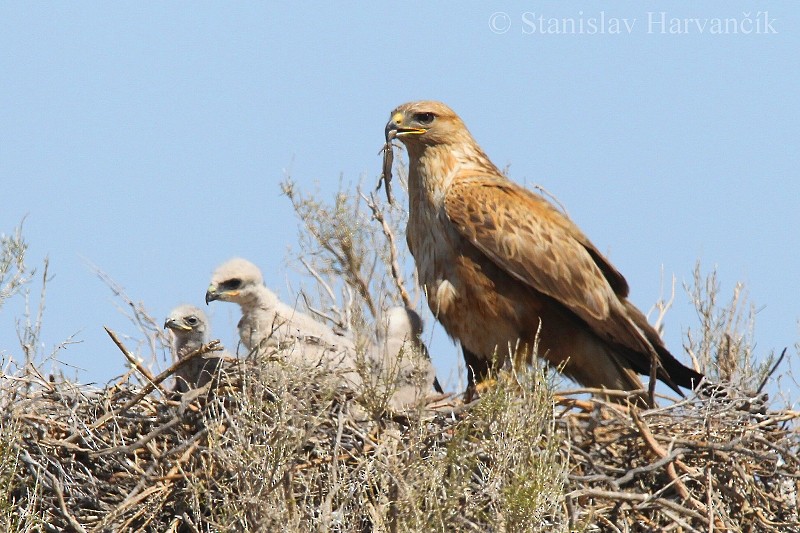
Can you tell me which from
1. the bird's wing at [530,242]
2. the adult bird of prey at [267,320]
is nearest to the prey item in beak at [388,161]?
the bird's wing at [530,242]

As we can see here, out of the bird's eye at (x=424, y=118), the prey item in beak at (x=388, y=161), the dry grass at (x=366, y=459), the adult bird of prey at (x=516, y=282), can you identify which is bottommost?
the dry grass at (x=366, y=459)

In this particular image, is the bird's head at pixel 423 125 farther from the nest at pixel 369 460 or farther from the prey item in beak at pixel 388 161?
the nest at pixel 369 460

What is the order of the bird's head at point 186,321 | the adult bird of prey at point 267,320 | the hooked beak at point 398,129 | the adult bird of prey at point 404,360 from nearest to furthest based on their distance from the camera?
the adult bird of prey at point 404,360 < the adult bird of prey at point 267,320 < the bird's head at point 186,321 < the hooked beak at point 398,129

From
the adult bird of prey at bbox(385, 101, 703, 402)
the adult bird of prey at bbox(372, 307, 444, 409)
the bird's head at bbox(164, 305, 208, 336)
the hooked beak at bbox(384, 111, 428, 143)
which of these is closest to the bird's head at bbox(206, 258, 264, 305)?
the bird's head at bbox(164, 305, 208, 336)

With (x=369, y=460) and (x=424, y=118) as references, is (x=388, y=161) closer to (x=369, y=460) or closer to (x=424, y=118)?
(x=424, y=118)

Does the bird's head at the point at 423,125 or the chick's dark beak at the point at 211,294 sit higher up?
the bird's head at the point at 423,125

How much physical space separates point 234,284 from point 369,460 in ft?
4.96

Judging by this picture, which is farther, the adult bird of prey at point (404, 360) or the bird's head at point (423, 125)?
the bird's head at point (423, 125)

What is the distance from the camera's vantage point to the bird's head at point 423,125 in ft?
25.3

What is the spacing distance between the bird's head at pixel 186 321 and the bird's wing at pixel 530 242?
146cm

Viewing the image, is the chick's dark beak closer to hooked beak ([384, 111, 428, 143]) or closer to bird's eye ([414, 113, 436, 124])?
hooked beak ([384, 111, 428, 143])

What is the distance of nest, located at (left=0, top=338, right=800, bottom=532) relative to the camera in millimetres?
5961

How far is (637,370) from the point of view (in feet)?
24.8

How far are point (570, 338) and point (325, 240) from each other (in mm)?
2634
